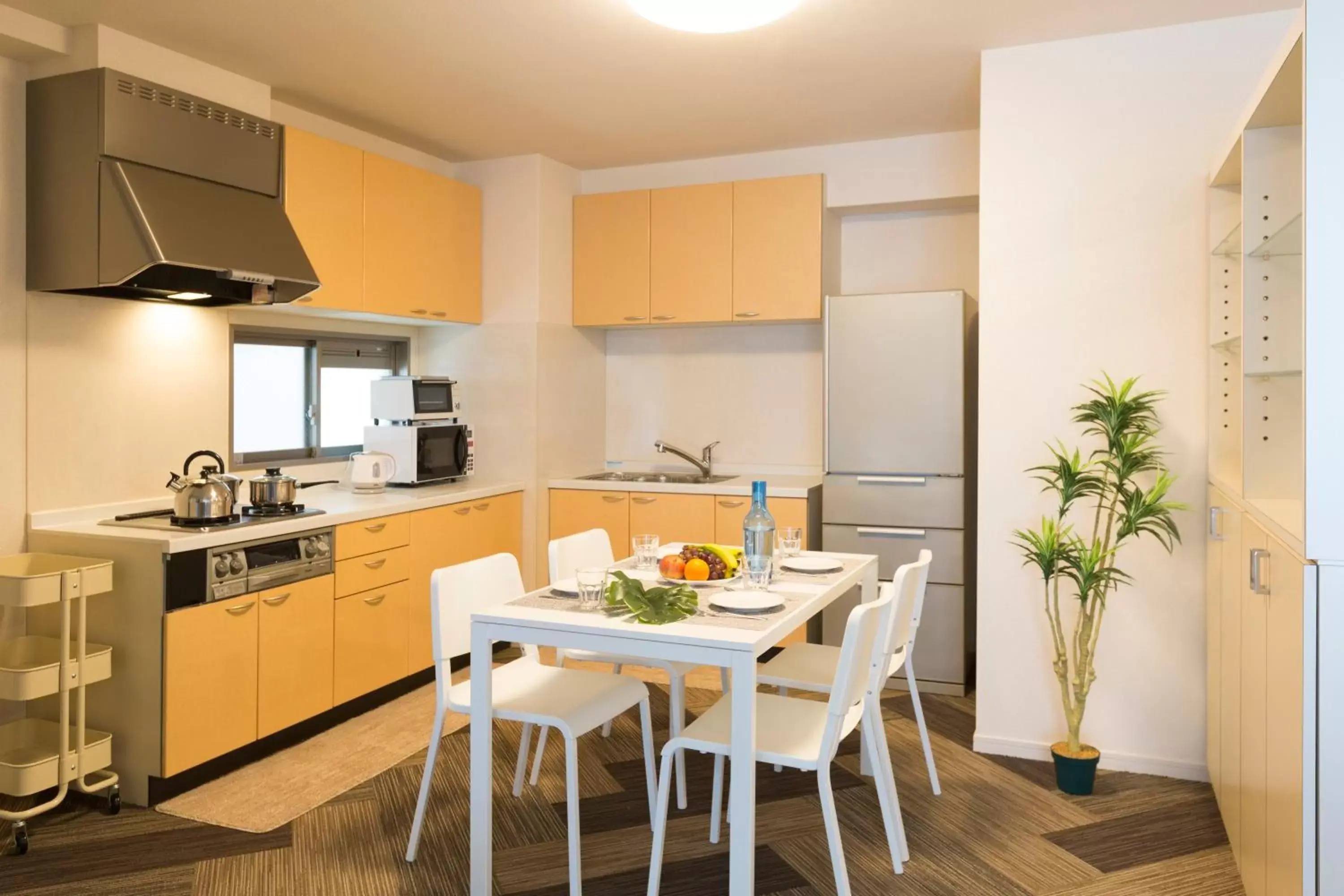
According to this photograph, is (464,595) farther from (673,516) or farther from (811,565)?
(673,516)

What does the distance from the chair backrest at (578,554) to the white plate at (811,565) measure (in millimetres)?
667

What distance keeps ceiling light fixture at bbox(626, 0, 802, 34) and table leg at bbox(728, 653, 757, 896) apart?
1.72 meters

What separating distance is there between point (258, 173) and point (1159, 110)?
10.8 ft

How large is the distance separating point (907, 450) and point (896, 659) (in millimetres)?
1499

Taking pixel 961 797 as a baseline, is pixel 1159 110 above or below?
above

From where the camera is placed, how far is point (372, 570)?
397cm

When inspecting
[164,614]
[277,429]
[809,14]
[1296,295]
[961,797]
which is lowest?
[961,797]

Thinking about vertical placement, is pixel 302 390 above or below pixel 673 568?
above

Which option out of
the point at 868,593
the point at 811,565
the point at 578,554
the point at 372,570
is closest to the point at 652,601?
the point at 811,565

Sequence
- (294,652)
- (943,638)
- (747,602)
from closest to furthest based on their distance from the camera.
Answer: (747,602), (294,652), (943,638)

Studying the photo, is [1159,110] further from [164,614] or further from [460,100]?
[164,614]

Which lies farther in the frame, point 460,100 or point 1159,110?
point 460,100

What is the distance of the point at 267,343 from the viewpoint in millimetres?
4395

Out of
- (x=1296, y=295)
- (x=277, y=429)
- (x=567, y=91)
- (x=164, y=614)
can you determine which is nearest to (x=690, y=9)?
(x=567, y=91)
